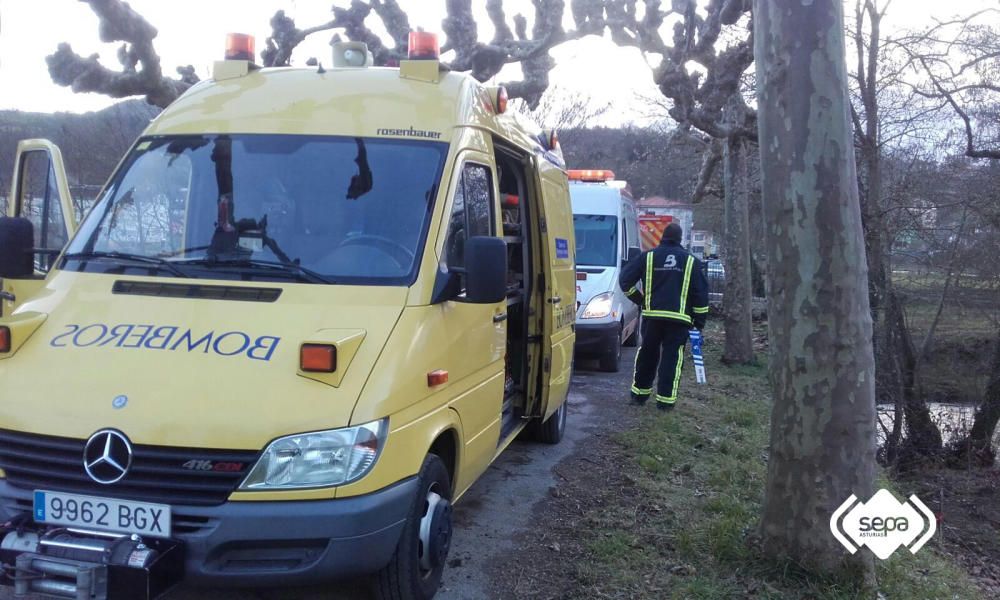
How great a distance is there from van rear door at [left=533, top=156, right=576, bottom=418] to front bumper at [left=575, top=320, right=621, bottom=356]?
3.58 meters

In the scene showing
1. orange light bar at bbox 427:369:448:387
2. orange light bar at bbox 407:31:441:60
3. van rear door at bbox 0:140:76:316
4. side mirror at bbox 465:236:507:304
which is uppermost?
orange light bar at bbox 407:31:441:60

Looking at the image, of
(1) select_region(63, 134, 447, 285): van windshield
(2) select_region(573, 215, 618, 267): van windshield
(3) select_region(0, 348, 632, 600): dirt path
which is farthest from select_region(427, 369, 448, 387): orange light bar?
(2) select_region(573, 215, 618, 267): van windshield

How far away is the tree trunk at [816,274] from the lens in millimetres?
4156

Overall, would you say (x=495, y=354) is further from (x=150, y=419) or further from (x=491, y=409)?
(x=150, y=419)

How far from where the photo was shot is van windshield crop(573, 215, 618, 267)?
38.3 feet

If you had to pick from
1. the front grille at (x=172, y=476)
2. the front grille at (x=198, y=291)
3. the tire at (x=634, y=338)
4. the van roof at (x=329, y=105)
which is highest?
the van roof at (x=329, y=105)

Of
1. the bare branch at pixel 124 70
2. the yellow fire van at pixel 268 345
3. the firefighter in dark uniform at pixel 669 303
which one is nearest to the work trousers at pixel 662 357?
the firefighter in dark uniform at pixel 669 303

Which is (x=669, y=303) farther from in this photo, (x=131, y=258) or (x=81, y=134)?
(x=81, y=134)

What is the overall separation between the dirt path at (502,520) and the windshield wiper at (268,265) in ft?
4.98

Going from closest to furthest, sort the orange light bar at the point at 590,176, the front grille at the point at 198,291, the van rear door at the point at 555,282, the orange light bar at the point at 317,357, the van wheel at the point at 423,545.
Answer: the orange light bar at the point at 317,357 < the van wheel at the point at 423,545 < the front grille at the point at 198,291 < the van rear door at the point at 555,282 < the orange light bar at the point at 590,176

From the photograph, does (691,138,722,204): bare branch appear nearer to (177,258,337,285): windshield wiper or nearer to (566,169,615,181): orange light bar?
(566,169,615,181): orange light bar

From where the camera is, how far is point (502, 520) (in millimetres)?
5461

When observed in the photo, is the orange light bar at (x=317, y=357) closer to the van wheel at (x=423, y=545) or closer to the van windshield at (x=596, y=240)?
the van wheel at (x=423, y=545)

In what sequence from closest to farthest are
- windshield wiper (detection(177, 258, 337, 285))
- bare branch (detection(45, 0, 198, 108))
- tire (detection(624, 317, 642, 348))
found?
windshield wiper (detection(177, 258, 337, 285)), bare branch (detection(45, 0, 198, 108)), tire (detection(624, 317, 642, 348))
